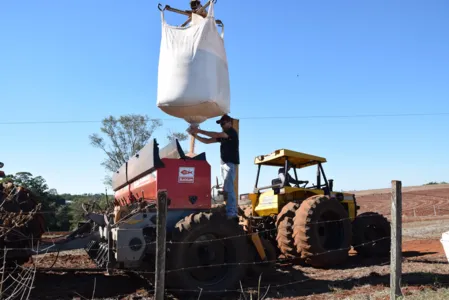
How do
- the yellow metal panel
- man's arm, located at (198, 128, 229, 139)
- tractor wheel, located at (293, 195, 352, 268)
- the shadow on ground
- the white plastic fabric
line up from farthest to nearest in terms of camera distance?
the yellow metal panel, tractor wheel, located at (293, 195, 352, 268), man's arm, located at (198, 128, 229, 139), the white plastic fabric, the shadow on ground

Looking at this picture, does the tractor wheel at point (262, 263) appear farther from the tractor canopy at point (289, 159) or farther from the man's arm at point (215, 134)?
the tractor canopy at point (289, 159)

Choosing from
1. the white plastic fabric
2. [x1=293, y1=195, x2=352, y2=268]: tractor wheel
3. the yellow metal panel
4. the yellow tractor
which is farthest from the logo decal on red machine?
the yellow metal panel

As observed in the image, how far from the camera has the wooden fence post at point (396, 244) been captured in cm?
527

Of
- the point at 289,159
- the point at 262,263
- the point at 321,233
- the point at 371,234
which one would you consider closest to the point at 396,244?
the point at 262,263

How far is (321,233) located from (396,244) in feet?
12.4

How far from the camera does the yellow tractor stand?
8.42 meters

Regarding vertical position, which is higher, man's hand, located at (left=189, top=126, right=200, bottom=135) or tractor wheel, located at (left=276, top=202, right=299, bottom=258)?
man's hand, located at (left=189, top=126, right=200, bottom=135)

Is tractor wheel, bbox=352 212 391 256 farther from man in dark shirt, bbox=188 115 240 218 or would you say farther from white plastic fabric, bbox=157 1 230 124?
white plastic fabric, bbox=157 1 230 124

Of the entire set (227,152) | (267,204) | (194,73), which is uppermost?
(194,73)

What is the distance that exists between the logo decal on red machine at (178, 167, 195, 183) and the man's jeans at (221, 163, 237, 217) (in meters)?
0.54

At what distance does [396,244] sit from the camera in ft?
17.6

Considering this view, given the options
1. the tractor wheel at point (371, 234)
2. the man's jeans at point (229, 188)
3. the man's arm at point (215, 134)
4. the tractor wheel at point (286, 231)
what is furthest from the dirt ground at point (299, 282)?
the man's arm at point (215, 134)

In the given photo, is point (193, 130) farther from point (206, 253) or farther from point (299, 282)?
point (299, 282)

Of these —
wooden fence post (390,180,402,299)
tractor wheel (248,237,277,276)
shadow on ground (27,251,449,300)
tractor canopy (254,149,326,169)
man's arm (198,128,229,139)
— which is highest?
man's arm (198,128,229,139)
